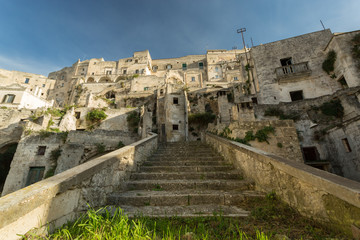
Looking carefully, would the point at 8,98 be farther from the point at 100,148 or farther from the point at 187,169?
the point at 187,169

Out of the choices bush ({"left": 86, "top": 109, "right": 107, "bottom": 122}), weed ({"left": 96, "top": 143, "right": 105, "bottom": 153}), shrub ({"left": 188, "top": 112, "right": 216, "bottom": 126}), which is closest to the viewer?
weed ({"left": 96, "top": 143, "right": 105, "bottom": 153})

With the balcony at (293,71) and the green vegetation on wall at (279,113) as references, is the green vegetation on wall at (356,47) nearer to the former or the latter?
the balcony at (293,71)

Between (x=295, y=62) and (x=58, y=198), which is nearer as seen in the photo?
(x=58, y=198)

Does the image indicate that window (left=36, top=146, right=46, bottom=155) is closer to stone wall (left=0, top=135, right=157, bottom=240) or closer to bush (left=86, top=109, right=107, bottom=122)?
bush (left=86, top=109, right=107, bottom=122)

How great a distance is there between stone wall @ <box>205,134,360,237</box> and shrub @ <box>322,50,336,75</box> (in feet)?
53.0

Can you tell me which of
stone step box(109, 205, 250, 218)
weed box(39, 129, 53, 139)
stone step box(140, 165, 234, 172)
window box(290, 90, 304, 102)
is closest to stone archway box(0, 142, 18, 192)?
weed box(39, 129, 53, 139)

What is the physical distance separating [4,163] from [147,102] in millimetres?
17798

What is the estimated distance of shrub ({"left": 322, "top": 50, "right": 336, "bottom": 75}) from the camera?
13.4m

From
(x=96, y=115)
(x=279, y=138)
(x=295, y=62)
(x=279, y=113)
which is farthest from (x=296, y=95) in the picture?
(x=96, y=115)

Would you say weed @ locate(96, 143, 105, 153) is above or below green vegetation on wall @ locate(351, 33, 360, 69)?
below

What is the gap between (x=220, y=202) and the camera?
296cm

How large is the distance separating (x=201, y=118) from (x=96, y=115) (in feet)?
42.8

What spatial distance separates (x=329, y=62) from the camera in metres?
13.6

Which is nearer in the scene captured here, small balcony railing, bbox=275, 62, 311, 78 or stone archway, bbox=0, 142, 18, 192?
small balcony railing, bbox=275, 62, 311, 78
